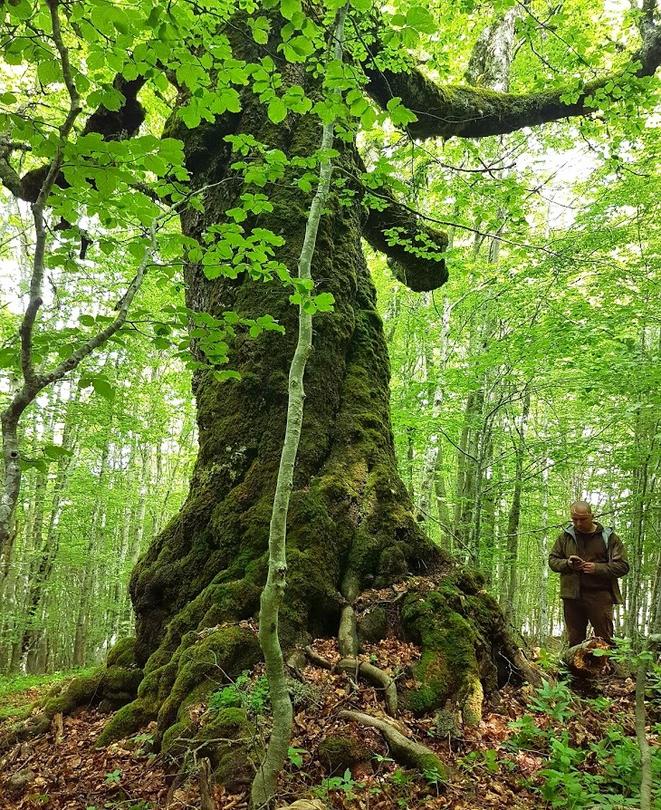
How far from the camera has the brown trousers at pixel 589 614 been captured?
5293mm

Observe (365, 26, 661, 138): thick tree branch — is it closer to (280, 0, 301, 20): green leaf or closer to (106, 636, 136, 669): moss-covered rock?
(280, 0, 301, 20): green leaf

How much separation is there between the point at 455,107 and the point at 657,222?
3.93m

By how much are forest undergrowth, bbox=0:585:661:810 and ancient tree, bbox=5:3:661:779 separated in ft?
0.56

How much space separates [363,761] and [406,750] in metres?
0.28

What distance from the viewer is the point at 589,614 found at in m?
5.40

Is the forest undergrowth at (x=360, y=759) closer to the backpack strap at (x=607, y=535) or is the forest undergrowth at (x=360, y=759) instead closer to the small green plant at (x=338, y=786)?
the small green plant at (x=338, y=786)

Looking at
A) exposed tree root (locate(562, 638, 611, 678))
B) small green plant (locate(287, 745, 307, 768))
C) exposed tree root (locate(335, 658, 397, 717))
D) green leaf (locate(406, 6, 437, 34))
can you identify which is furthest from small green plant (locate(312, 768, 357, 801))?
green leaf (locate(406, 6, 437, 34))

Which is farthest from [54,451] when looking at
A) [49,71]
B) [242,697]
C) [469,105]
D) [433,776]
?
[469,105]

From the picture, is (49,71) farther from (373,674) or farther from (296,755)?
(373,674)

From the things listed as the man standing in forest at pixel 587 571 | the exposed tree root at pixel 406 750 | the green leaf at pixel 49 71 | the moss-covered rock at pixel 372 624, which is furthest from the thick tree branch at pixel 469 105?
the exposed tree root at pixel 406 750

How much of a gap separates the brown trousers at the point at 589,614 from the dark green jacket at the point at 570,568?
0.30 feet

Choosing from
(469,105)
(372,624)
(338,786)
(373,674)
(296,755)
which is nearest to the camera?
(338,786)

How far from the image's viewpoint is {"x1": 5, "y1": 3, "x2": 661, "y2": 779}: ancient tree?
3785mm

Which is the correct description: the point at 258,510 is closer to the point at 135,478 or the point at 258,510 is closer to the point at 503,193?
the point at 503,193
